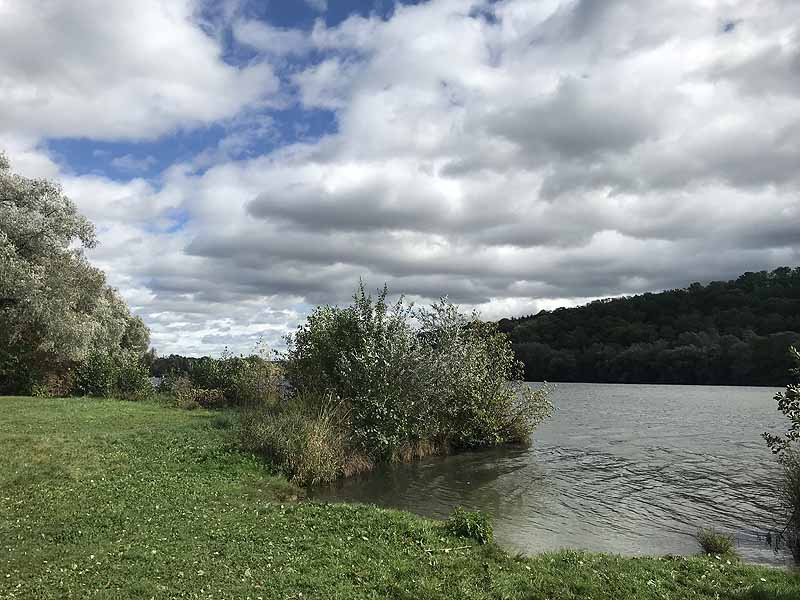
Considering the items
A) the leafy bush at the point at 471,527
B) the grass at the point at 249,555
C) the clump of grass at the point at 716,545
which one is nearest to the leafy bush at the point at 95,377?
the grass at the point at 249,555

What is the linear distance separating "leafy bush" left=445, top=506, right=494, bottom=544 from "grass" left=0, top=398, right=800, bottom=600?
0.30m

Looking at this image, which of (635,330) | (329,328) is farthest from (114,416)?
(635,330)

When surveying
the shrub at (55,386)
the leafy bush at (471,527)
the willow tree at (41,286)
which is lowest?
the leafy bush at (471,527)

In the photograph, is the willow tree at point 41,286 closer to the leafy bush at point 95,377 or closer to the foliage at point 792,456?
the leafy bush at point 95,377

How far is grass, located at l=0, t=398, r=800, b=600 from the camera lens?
925 cm

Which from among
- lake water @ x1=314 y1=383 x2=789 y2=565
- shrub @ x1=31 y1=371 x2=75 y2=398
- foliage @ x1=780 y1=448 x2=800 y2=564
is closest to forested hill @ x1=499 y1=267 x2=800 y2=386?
lake water @ x1=314 y1=383 x2=789 y2=565

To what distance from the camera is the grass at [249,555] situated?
925 centimetres

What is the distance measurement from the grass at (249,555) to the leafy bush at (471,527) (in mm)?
303

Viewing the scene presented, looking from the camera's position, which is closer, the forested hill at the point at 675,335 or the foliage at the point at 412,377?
the foliage at the point at 412,377

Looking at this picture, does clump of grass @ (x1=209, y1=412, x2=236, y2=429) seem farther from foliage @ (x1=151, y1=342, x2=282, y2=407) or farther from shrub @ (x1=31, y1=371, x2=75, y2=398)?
shrub @ (x1=31, y1=371, x2=75, y2=398)

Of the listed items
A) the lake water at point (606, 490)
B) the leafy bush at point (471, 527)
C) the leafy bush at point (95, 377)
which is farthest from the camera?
the leafy bush at point (95, 377)

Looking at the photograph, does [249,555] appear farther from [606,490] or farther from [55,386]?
[55,386]

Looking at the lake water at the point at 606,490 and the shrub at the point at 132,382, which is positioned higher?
the shrub at the point at 132,382

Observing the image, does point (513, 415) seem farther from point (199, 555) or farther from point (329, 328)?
point (199, 555)
